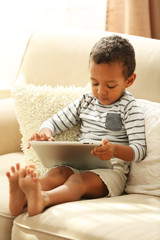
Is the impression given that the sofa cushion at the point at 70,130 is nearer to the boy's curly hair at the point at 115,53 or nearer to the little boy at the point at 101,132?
the little boy at the point at 101,132

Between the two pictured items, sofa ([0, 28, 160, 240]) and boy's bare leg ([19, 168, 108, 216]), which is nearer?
sofa ([0, 28, 160, 240])

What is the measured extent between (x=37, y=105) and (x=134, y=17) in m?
1.06

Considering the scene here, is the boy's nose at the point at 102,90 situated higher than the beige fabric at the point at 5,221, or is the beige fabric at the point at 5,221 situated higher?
the boy's nose at the point at 102,90

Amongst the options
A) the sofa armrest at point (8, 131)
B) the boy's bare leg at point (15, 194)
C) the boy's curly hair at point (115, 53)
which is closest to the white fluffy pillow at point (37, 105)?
the sofa armrest at point (8, 131)

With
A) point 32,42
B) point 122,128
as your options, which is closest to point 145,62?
point 122,128

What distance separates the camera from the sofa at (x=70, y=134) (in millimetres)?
1330

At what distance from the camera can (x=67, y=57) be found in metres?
2.21

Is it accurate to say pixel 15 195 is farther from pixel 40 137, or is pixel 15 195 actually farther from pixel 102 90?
pixel 102 90

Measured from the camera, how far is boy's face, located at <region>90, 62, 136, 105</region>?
1.69m

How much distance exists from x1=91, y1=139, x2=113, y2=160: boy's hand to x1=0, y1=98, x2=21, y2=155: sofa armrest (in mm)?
717

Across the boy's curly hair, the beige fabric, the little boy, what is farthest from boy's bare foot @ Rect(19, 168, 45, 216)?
the boy's curly hair

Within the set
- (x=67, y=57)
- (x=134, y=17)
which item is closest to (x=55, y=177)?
(x=67, y=57)

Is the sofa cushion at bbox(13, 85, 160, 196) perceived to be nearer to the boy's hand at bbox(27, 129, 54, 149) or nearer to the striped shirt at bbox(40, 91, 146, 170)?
the striped shirt at bbox(40, 91, 146, 170)

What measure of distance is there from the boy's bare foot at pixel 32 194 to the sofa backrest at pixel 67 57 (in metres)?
0.68
